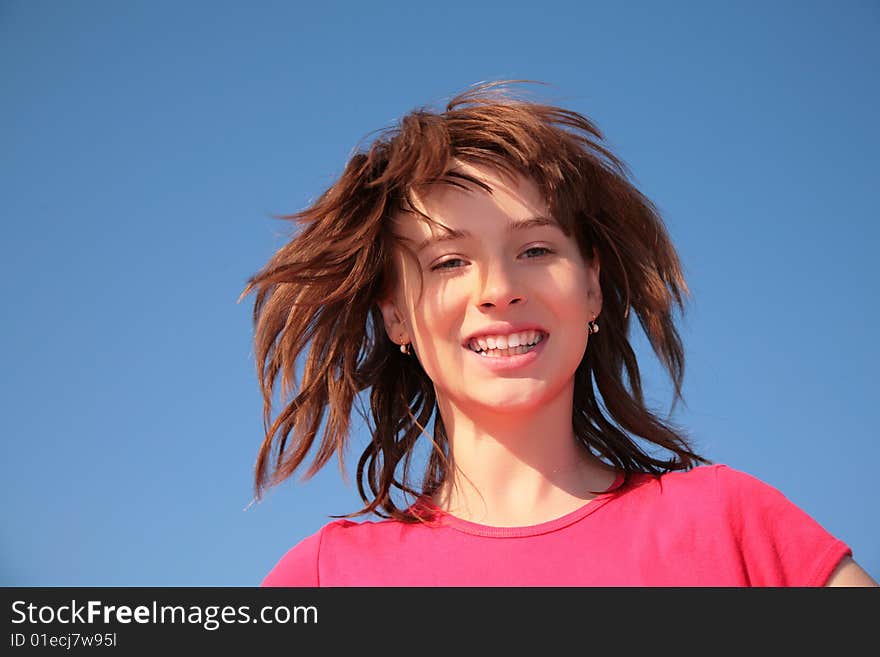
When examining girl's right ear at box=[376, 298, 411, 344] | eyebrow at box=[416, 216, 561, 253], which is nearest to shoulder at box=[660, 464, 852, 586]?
eyebrow at box=[416, 216, 561, 253]

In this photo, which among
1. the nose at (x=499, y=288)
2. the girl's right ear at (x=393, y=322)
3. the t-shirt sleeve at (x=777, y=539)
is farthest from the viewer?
the girl's right ear at (x=393, y=322)

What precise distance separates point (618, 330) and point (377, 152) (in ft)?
2.80

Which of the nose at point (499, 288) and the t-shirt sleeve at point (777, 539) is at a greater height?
the nose at point (499, 288)

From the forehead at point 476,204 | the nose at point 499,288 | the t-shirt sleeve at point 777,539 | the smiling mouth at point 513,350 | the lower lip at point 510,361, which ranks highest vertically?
the forehead at point 476,204

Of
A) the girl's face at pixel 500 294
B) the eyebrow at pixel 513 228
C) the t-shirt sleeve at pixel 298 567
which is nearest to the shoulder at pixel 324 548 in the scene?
the t-shirt sleeve at pixel 298 567

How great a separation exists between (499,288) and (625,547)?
689mm

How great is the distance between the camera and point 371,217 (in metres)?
2.78

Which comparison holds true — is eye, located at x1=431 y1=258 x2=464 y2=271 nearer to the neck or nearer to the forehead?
the forehead

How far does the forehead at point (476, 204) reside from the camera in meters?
2.58

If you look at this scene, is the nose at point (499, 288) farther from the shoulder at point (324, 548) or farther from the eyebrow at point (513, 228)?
the shoulder at point (324, 548)

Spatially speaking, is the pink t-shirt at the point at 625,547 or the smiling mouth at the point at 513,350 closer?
the pink t-shirt at the point at 625,547

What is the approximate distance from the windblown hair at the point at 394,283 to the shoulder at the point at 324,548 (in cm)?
8

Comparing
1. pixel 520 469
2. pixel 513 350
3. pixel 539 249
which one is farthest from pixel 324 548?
pixel 539 249
